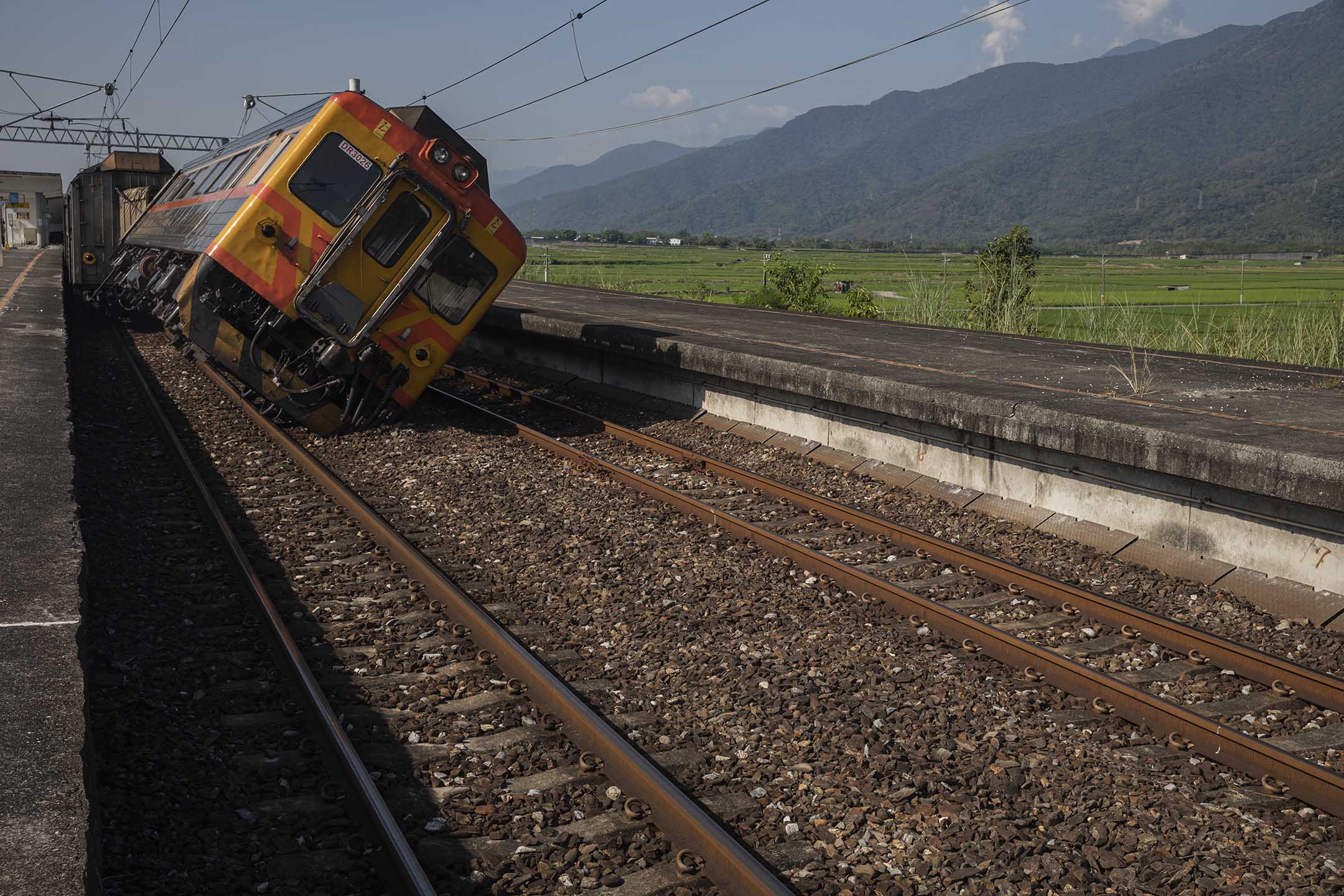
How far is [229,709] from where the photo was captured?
528 centimetres

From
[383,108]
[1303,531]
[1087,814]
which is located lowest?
[1087,814]

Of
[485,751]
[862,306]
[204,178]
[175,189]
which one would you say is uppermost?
[175,189]

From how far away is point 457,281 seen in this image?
1224 cm

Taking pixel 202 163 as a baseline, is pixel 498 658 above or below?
below

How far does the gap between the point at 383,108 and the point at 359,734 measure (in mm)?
8295

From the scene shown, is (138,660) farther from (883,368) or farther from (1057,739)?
(883,368)

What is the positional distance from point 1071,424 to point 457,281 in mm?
6683

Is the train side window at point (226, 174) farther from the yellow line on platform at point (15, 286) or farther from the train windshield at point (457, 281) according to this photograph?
the yellow line on platform at point (15, 286)

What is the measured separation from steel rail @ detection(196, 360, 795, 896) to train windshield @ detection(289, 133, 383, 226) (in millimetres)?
4630

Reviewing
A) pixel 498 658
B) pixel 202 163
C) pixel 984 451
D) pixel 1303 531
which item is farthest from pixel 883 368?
pixel 202 163

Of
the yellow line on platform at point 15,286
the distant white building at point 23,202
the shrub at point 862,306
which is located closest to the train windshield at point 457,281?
the shrub at point 862,306

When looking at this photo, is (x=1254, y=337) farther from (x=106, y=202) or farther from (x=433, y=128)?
(x=106, y=202)

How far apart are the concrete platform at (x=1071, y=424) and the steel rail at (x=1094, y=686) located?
73.7 inches

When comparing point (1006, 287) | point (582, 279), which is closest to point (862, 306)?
point (1006, 287)
